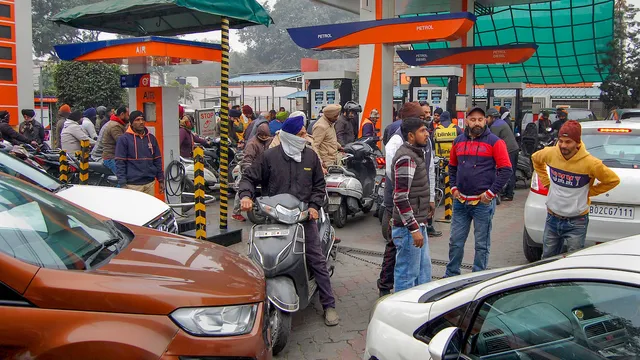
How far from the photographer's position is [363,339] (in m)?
4.97

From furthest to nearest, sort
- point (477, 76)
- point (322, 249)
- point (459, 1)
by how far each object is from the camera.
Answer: point (477, 76) → point (459, 1) → point (322, 249)

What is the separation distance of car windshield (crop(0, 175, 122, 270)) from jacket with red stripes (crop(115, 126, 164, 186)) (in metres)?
3.85

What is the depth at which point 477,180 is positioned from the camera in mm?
5605

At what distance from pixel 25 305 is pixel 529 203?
5.35 m

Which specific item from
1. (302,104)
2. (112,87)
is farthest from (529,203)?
(112,87)

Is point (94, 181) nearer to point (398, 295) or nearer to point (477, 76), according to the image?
point (398, 295)

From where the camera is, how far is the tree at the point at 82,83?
76.2 feet

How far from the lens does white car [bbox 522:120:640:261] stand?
5863 millimetres

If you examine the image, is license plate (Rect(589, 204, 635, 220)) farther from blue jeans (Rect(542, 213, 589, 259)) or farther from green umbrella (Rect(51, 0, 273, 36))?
green umbrella (Rect(51, 0, 273, 36))

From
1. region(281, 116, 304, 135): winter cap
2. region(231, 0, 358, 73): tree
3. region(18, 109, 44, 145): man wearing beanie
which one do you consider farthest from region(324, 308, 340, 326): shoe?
region(231, 0, 358, 73): tree

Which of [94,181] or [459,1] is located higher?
[459,1]

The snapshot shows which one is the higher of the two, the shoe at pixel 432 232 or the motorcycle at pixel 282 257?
the motorcycle at pixel 282 257

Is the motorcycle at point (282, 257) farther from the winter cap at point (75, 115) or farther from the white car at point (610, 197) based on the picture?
the winter cap at point (75, 115)

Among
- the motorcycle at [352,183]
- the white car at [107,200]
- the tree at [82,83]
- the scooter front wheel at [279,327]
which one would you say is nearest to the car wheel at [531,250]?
the motorcycle at [352,183]
